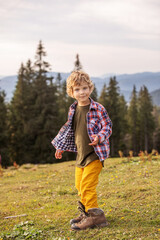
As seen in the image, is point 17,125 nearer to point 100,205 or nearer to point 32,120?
point 32,120

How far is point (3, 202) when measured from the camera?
23.4 ft

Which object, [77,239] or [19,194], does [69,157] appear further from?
[77,239]

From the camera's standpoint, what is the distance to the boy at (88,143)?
173 inches

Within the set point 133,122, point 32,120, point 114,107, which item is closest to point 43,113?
point 32,120

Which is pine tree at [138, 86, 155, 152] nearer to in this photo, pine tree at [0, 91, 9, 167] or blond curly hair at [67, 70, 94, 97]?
pine tree at [0, 91, 9, 167]

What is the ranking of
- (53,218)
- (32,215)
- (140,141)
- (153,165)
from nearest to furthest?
(53,218) → (32,215) → (153,165) → (140,141)

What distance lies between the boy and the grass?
0.28 m

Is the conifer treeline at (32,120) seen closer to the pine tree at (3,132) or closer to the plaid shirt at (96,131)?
the pine tree at (3,132)

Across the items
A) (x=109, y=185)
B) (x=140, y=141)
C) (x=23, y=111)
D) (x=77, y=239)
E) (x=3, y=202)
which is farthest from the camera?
(x=140, y=141)

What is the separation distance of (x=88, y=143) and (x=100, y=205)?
194cm

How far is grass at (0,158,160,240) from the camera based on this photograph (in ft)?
14.6

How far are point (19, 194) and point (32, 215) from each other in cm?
229

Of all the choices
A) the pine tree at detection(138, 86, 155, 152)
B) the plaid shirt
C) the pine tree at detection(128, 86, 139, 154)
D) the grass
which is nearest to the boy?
the plaid shirt

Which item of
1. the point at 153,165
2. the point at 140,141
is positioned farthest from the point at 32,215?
the point at 140,141
